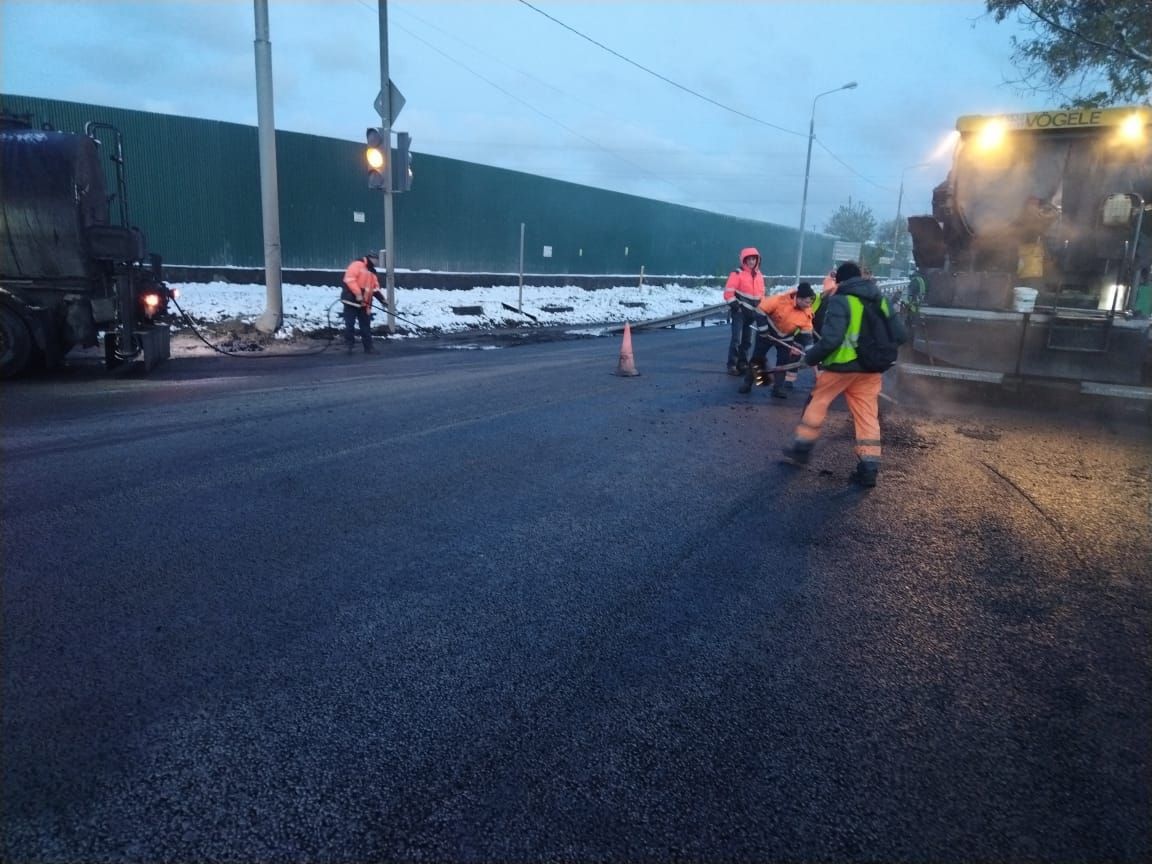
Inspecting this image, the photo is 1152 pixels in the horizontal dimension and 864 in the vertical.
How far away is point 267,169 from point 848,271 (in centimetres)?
1121

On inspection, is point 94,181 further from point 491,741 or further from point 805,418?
point 491,741

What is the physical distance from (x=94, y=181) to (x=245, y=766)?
978 cm

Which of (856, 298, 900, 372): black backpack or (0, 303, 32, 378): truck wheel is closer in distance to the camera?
(856, 298, 900, 372): black backpack

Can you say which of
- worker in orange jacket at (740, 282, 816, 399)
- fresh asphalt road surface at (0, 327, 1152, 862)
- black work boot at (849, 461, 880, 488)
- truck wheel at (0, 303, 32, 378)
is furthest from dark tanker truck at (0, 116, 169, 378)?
black work boot at (849, 461, 880, 488)

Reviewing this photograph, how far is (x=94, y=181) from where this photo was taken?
938 centimetres

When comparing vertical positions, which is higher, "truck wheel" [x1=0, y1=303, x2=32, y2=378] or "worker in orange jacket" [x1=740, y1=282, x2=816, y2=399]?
"worker in orange jacket" [x1=740, y1=282, x2=816, y2=399]

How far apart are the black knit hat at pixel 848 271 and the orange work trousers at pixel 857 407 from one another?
2.56 ft

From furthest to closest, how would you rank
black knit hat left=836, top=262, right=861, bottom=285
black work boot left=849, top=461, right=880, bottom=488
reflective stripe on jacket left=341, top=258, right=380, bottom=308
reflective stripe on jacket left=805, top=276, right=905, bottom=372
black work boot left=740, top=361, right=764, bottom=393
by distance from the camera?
reflective stripe on jacket left=341, top=258, right=380, bottom=308, black work boot left=740, top=361, right=764, bottom=393, black knit hat left=836, top=262, right=861, bottom=285, reflective stripe on jacket left=805, top=276, right=905, bottom=372, black work boot left=849, top=461, right=880, bottom=488

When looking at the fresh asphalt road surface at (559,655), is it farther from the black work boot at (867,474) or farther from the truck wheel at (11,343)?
the truck wheel at (11,343)

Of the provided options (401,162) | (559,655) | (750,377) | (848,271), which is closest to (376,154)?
(401,162)

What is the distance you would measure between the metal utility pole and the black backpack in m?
11.0

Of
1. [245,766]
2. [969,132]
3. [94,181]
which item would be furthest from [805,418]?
[94,181]

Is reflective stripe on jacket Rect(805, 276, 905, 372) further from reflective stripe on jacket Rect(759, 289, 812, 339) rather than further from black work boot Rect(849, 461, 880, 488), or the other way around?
reflective stripe on jacket Rect(759, 289, 812, 339)

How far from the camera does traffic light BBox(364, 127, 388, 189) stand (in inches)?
557
